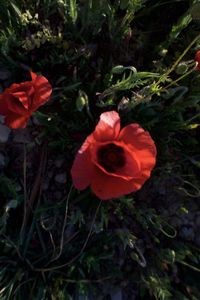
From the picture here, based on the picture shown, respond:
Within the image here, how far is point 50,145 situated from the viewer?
173cm

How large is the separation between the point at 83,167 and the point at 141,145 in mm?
185

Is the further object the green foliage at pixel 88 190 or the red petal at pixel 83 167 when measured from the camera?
the green foliage at pixel 88 190

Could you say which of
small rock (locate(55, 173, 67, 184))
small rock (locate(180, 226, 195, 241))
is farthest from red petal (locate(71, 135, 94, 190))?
small rock (locate(180, 226, 195, 241))

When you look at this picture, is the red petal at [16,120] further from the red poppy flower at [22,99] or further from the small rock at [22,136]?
the small rock at [22,136]

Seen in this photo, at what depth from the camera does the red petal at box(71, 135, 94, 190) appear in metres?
1.35

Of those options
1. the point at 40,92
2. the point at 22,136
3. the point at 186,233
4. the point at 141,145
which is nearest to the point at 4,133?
the point at 22,136

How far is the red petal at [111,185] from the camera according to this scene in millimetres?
1377

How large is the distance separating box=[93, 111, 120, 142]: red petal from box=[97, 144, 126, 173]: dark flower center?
2.6 inches

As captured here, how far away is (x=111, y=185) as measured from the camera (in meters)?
1.39

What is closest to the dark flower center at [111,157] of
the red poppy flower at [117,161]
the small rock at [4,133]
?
the red poppy flower at [117,161]

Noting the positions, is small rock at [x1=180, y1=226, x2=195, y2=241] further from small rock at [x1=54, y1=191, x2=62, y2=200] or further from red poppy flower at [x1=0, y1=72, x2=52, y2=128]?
red poppy flower at [x1=0, y1=72, x2=52, y2=128]

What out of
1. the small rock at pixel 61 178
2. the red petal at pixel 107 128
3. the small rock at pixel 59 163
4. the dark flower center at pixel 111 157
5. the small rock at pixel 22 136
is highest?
the red petal at pixel 107 128

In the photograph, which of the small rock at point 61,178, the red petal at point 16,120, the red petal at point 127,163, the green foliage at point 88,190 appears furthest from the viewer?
the small rock at point 61,178

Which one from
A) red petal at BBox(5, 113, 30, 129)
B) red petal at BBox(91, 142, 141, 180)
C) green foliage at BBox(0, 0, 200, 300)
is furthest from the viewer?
green foliage at BBox(0, 0, 200, 300)
